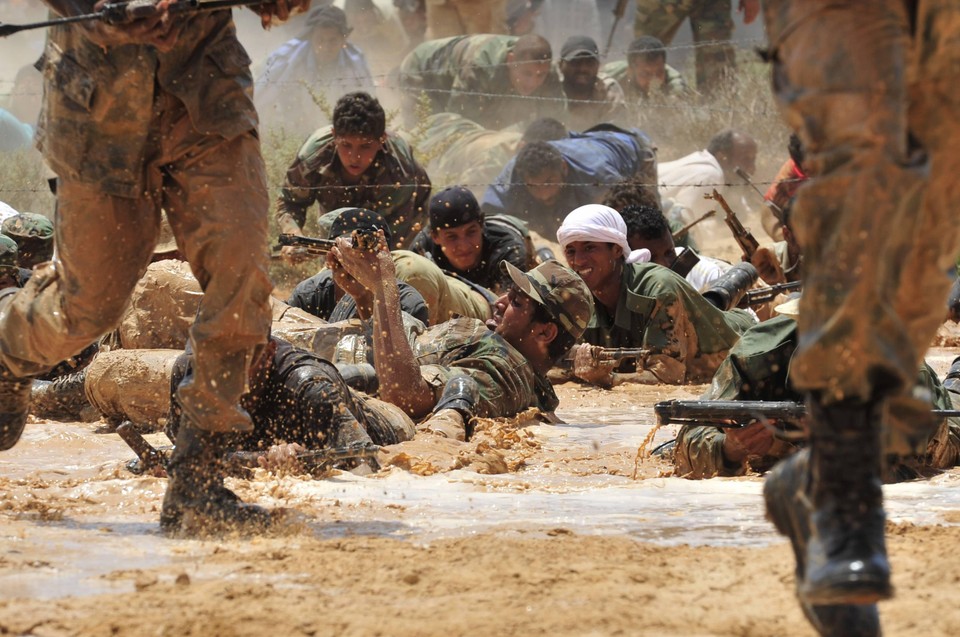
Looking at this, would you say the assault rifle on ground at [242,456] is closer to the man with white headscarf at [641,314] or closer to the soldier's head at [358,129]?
the man with white headscarf at [641,314]

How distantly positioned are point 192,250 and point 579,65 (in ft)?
42.7

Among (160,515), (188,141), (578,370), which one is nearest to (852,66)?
(188,141)

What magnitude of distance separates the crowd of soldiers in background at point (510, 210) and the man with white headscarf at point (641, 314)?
0.01 metres

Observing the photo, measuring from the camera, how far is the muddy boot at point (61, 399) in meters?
7.76

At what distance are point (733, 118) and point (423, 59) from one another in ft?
12.7

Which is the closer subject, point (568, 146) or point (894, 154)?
point (894, 154)

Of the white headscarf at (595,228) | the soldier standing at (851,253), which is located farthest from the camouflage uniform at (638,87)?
the soldier standing at (851,253)

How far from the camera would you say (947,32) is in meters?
2.77

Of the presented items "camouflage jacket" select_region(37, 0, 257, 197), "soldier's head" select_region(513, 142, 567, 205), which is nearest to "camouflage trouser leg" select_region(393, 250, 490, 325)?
"camouflage jacket" select_region(37, 0, 257, 197)

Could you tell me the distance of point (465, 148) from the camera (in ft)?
53.9

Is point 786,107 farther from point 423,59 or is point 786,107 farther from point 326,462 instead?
point 423,59

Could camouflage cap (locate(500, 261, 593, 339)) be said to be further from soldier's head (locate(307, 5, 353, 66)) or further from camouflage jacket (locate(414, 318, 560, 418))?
soldier's head (locate(307, 5, 353, 66))

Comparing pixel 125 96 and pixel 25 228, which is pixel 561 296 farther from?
pixel 125 96

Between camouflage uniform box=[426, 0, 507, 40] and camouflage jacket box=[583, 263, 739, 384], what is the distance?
10.6 meters
